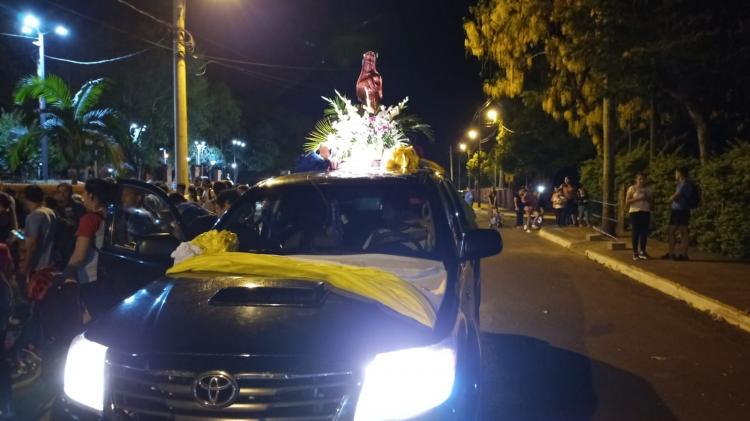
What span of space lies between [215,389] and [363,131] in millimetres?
7756

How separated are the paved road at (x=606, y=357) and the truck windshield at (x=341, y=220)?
1.38 metres

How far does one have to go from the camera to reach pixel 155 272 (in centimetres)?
523

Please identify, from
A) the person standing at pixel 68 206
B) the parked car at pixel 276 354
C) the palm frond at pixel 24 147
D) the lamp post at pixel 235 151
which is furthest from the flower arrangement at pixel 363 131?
the lamp post at pixel 235 151

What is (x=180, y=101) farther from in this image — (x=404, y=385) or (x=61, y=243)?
(x=404, y=385)

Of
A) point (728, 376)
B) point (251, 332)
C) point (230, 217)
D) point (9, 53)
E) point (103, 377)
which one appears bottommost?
point (728, 376)

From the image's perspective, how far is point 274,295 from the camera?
3.23 metres

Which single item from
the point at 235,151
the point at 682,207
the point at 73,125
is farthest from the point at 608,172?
the point at 235,151

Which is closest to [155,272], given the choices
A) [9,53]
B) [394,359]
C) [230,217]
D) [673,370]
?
[230,217]

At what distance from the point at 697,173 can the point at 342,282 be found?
1419cm

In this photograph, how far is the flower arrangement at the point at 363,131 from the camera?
1007 centimetres

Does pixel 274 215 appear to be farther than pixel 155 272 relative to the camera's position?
Yes

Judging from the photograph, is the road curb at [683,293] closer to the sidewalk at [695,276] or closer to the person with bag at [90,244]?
the sidewalk at [695,276]

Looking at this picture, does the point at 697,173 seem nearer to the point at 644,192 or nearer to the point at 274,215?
the point at 644,192

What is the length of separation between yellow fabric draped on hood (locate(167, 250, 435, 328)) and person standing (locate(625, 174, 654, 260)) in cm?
1096
